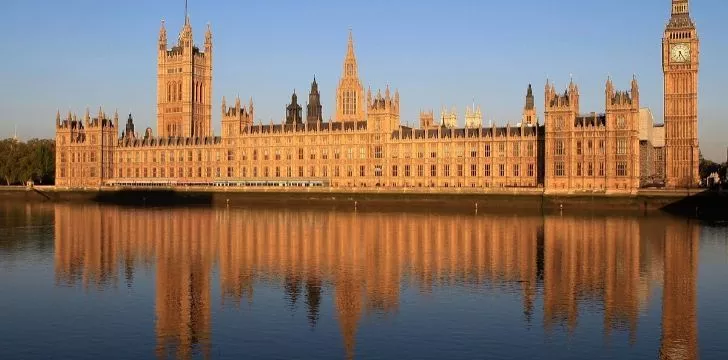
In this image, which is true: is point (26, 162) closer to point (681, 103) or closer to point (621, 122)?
point (621, 122)

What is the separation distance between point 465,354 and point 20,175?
475 feet

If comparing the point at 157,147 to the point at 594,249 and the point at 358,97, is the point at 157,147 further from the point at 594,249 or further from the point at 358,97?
the point at 594,249

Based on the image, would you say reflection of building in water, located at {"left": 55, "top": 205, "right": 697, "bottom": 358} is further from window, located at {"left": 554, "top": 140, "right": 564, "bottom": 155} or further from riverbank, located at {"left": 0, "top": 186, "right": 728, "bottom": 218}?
window, located at {"left": 554, "top": 140, "right": 564, "bottom": 155}

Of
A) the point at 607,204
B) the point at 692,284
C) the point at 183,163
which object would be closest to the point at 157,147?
the point at 183,163

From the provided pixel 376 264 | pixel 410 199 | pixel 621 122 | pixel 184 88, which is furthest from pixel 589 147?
pixel 184 88

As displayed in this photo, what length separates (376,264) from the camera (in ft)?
159

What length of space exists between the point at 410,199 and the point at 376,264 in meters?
66.2

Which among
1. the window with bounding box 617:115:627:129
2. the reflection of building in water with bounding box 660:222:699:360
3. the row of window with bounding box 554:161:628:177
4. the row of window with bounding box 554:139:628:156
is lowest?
the reflection of building in water with bounding box 660:222:699:360

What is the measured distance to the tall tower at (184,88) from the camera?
557 ft

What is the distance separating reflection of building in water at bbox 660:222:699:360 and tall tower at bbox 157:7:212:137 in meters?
122

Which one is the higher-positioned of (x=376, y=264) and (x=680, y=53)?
(x=680, y=53)

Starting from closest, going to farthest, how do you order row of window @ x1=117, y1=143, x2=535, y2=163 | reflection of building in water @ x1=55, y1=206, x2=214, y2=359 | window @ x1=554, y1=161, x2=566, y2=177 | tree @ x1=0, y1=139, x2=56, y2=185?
reflection of building in water @ x1=55, y1=206, x2=214, y2=359 < window @ x1=554, y1=161, x2=566, y2=177 < row of window @ x1=117, y1=143, x2=535, y2=163 < tree @ x1=0, y1=139, x2=56, y2=185

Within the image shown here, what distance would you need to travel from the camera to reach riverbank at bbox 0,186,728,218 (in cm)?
9875

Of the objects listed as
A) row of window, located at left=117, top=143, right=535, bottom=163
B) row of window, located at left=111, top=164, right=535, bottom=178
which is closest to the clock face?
row of window, located at left=117, top=143, right=535, bottom=163
